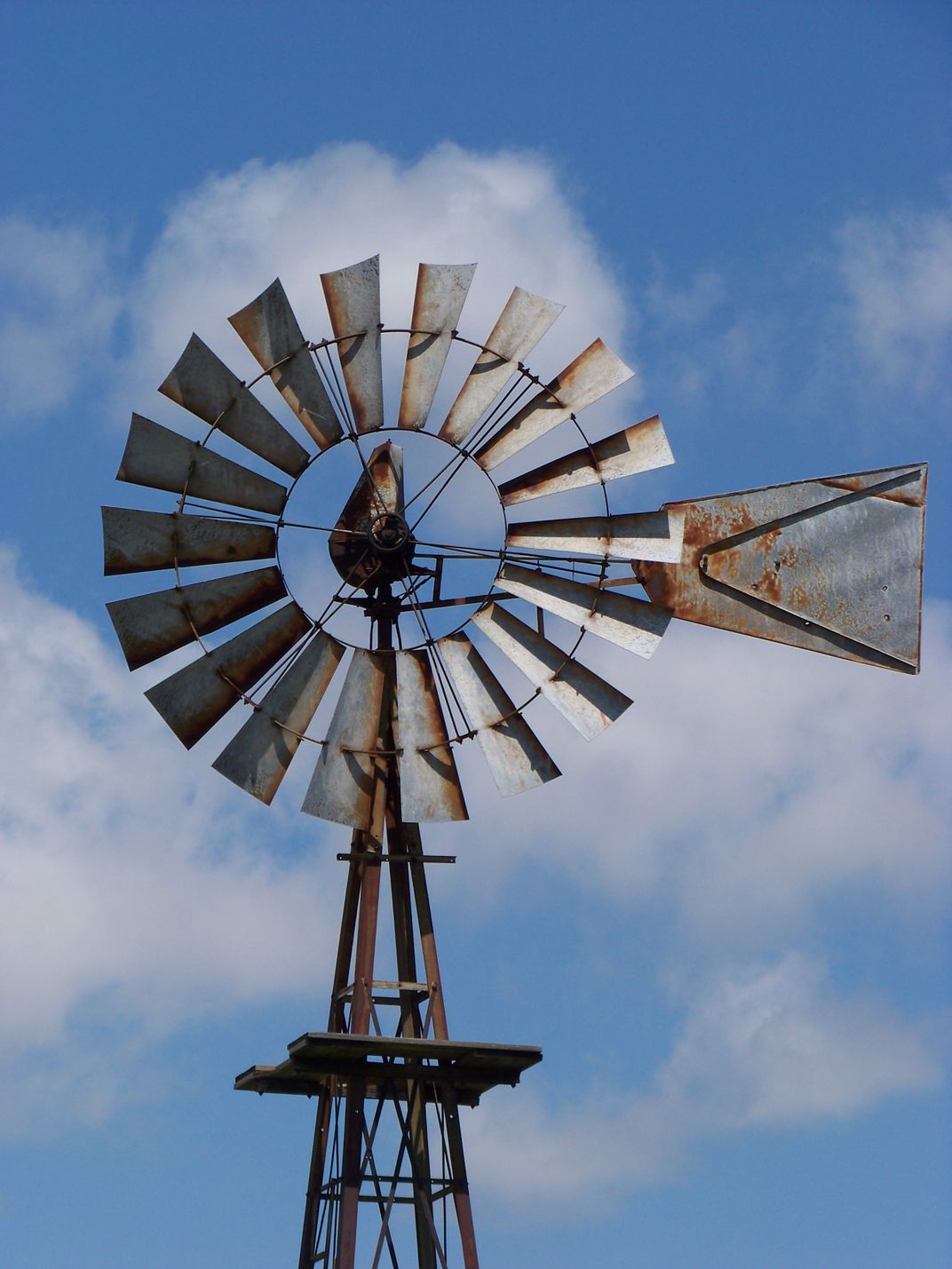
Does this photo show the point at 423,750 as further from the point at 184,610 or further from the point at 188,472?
the point at 188,472

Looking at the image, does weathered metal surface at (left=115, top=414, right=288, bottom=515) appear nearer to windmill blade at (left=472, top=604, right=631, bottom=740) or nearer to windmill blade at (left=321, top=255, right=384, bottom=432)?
windmill blade at (left=321, top=255, right=384, bottom=432)

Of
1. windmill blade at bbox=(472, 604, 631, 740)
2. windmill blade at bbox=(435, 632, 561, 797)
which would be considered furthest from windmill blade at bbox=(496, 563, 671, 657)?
windmill blade at bbox=(435, 632, 561, 797)

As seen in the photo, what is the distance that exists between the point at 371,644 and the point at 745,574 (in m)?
2.92

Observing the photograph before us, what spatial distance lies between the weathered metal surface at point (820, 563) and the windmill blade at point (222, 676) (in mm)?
3070

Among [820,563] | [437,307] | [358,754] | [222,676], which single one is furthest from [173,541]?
[820,563]

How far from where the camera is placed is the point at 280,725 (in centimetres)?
1405

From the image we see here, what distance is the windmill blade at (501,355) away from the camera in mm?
14422

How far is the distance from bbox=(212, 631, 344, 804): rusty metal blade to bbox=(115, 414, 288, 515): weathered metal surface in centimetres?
107

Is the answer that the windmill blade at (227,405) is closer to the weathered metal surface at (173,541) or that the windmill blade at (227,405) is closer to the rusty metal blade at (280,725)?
the weathered metal surface at (173,541)

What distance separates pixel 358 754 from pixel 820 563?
391cm

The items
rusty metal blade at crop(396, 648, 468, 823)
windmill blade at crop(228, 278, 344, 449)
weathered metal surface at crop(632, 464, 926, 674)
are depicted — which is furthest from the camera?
weathered metal surface at crop(632, 464, 926, 674)

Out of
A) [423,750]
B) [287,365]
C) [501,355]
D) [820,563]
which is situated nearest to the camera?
[423,750]

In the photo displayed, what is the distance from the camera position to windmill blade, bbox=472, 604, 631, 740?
46.3 ft

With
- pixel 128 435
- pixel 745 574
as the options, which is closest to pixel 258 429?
pixel 128 435
